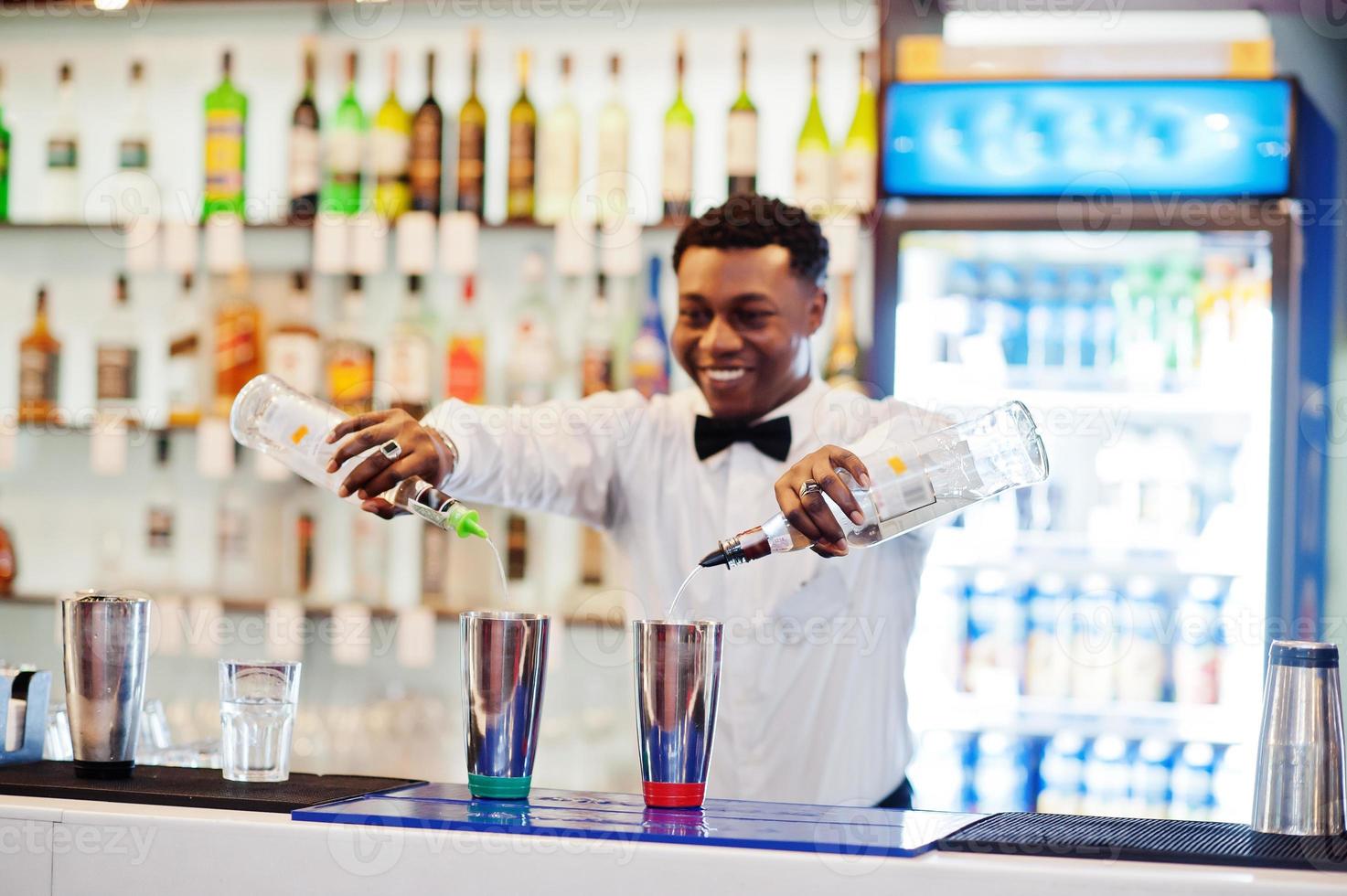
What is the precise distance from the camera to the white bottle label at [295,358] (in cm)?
326

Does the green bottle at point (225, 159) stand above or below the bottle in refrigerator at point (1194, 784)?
above

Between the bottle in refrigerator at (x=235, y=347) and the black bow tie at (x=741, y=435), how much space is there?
1.56m

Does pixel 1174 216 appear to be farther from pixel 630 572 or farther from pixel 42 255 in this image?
pixel 42 255

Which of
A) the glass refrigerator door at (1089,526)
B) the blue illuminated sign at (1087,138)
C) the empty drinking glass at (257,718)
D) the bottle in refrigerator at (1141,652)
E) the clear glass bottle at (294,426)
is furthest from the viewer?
the bottle in refrigerator at (1141,652)

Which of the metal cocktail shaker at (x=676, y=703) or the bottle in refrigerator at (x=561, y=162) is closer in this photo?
the metal cocktail shaker at (x=676, y=703)

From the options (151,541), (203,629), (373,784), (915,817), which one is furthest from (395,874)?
(151,541)

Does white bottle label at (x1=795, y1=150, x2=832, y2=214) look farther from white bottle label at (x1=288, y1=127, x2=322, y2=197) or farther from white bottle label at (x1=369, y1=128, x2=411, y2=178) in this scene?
white bottle label at (x1=288, y1=127, x2=322, y2=197)

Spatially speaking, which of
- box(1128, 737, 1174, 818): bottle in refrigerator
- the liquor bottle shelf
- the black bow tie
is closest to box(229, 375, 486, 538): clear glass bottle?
the black bow tie

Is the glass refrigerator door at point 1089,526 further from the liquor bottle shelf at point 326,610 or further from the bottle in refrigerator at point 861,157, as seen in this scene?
the liquor bottle shelf at point 326,610

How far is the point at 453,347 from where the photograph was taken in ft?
10.6

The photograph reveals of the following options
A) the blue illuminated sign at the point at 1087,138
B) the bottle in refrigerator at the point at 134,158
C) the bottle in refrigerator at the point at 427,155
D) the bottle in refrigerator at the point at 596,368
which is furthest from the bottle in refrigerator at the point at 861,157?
the bottle in refrigerator at the point at 134,158

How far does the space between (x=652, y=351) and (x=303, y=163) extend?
93 cm

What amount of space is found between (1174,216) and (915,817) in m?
1.79

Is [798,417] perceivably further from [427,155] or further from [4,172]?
[4,172]
